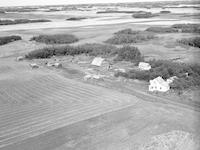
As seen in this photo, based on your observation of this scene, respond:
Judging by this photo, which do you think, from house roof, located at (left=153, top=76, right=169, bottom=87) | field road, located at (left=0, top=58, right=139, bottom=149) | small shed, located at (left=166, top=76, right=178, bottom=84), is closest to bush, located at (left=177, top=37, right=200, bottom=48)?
small shed, located at (left=166, top=76, right=178, bottom=84)

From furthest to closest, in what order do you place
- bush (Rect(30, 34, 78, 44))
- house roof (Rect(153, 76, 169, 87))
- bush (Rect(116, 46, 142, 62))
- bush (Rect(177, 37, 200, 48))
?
bush (Rect(30, 34, 78, 44)) < bush (Rect(177, 37, 200, 48)) < bush (Rect(116, 46, 142, 62)) < house roof (Rect(153, 76, 169, 87))

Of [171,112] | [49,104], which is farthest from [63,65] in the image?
[171,112]

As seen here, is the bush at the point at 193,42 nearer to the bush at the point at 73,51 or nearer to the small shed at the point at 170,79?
the bush at the point at 73,51

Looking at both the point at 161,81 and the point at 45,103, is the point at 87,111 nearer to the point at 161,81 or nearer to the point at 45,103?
the point at 45,103

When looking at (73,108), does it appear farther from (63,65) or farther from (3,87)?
(63,65)

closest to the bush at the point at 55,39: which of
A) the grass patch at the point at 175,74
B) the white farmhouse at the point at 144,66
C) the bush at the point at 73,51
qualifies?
the bush at the point at 73,51

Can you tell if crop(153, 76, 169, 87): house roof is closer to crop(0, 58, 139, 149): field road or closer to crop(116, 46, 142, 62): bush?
crop(0, 58, 139, 149): field road
